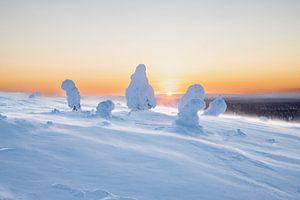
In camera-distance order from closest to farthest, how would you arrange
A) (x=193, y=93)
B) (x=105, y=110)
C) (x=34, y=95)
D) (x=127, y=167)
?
(x=127, y=167) < (x=105, y=110) < (x=193, y=93) < (x=34, y=95)

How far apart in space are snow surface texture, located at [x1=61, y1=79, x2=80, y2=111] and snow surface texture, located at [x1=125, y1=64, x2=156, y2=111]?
7.09m

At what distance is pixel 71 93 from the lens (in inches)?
1261

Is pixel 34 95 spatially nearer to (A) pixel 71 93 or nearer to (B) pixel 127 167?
(A) pixel 71 93

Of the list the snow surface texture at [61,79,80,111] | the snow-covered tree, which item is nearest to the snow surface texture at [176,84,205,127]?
the snow-covered tree

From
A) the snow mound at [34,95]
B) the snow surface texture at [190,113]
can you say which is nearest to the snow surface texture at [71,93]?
the snow surface texture at [190,113]

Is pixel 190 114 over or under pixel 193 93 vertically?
under

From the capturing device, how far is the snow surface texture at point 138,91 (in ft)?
119

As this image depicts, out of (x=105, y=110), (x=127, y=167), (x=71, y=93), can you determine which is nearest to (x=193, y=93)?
(x=105, y=110)

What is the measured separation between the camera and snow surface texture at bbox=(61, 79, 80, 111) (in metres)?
31.5

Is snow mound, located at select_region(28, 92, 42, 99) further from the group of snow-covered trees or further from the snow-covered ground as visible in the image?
the snow-covered ground

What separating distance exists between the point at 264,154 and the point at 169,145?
5.13m

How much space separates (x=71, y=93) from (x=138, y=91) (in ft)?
28.4

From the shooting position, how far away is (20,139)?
11.1 metres

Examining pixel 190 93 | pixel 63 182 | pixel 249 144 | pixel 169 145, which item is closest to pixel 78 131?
pixel 169 145
